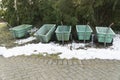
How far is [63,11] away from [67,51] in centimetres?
192

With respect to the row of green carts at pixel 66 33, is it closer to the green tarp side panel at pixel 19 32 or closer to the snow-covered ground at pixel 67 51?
the green tarp side panel at pixel 19 32

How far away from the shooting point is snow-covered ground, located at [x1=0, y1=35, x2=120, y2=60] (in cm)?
451

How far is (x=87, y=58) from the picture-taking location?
439 cm

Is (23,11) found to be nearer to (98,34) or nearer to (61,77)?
(98,34)

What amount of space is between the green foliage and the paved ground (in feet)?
7.30

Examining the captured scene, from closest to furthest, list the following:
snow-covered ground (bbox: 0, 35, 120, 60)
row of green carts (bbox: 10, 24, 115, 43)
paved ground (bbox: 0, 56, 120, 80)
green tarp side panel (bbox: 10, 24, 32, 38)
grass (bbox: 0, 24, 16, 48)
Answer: paved ground (bbox: 0, 56, 120, 80) → snow-covered ground (bbox: 0, 35, 120, 60) → row of green carts (bbox: 10, 24, 115, 43) → grass (bbox: 0, 24, 16, 48) → green tarp side panel (bbox: 10, 24, 32, 38)

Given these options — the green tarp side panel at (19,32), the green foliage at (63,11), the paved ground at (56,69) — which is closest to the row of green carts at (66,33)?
the green tarp side panel at (19,32)

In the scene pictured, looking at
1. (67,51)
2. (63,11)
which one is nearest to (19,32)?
(63,11)

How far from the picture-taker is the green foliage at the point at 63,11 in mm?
6008

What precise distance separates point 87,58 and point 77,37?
1.48m

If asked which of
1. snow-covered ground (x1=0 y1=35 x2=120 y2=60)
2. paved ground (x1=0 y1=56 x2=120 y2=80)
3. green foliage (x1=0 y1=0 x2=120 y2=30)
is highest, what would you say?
green foliage (x1=0 y1=0 x2=120 y2=30)

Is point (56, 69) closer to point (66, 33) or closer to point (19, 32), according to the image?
point (66, 33)

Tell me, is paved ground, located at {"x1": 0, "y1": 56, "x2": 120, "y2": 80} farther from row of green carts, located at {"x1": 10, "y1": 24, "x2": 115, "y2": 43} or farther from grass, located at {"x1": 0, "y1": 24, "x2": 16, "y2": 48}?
grass, located at {"x1": 0, "y1": 24, "x2": 16, "y2": 48}

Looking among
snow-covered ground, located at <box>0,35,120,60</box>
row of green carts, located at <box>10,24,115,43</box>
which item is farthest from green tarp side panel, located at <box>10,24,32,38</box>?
snow-covered ground, located at <box>0,35,120,60</box>
